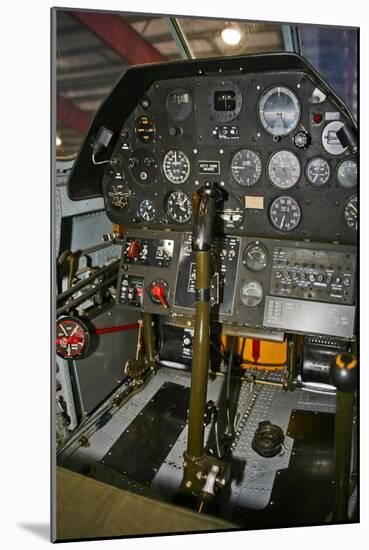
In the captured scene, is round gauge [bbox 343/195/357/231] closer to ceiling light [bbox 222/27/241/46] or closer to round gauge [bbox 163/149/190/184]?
round gauge [bbox 163/149/190/184]

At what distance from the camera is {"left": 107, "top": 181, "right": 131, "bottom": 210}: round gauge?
3352 millimetres

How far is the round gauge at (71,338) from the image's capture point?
275 cm

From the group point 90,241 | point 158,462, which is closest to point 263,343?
point 158,462

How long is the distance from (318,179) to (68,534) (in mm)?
2299

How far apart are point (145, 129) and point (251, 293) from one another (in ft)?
4.23

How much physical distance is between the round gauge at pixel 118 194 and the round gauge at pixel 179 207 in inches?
12.9

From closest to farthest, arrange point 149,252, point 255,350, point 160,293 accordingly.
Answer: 1. point 160,293
2. point 149,252
3. point 255,350

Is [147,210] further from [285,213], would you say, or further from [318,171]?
[318,171]

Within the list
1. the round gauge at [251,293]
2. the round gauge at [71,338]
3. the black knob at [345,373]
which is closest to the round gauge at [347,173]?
the round gauge at [251,293]

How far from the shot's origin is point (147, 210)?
11.0ft

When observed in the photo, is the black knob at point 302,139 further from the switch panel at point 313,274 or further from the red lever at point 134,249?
the red lever at point 134,249

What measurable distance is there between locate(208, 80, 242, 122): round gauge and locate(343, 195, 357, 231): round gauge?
0.87 m

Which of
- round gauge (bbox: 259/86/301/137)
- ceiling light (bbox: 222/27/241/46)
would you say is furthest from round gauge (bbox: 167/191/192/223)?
ceiling light (bbox: 222/27/241/46)

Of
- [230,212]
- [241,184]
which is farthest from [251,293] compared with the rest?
[241,184]
